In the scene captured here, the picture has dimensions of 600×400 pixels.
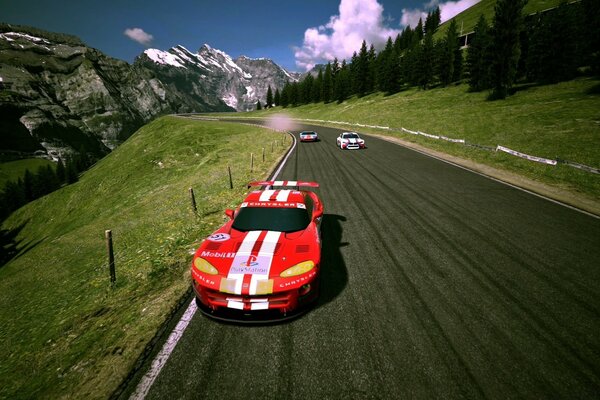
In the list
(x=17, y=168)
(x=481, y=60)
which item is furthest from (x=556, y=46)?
(x=17, y=168)

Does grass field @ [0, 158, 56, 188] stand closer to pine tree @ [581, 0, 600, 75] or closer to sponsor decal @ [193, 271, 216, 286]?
sponsor decal @ [193, 271, 216, 286]

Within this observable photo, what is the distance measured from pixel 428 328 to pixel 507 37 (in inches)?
1826

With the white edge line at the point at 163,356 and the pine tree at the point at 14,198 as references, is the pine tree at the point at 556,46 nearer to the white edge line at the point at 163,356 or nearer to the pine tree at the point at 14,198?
the white edge line at the point at 163,356

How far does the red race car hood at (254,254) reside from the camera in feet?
13.9

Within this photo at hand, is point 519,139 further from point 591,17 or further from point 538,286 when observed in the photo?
point 591,17

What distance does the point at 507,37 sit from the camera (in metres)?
35.7

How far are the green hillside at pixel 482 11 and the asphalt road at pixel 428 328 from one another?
393ft

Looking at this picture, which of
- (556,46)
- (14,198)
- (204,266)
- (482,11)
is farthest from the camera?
(482,11)

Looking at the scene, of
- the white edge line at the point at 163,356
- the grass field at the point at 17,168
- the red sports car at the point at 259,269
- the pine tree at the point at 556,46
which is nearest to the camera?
the white edge line at the point at 163,356

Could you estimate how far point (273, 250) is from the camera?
4.82m

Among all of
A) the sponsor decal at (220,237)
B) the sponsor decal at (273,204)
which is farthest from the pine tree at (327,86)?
the sponsor decal at (220,237)

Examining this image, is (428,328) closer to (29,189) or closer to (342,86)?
(342,86)

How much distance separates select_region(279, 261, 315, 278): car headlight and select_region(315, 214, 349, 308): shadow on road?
796 mm

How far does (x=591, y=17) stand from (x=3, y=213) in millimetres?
133979
